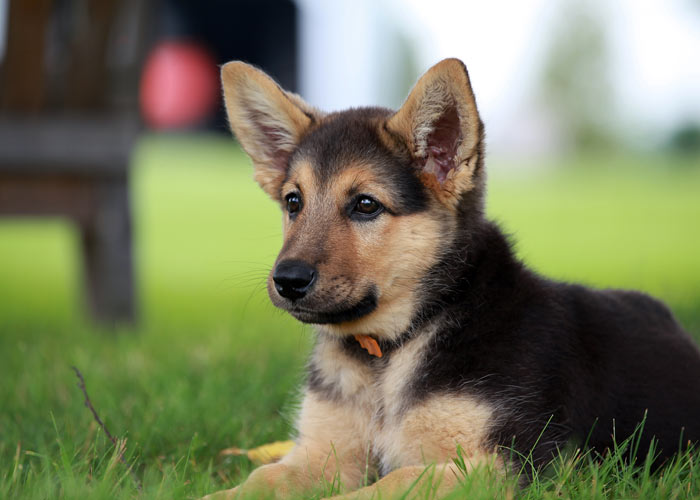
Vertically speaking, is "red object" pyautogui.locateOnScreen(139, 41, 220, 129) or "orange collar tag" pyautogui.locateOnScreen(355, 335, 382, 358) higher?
"red object" pyautogui.locateOnScreen(139, 41, 220, 129)

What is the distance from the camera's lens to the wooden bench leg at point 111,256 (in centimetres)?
742

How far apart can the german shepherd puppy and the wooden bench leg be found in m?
3.99

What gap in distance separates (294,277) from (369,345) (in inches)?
21.3

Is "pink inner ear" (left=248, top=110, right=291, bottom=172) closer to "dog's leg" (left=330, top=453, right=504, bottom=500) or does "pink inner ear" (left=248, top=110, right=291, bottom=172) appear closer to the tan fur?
the tan fur

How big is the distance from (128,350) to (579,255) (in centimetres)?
951

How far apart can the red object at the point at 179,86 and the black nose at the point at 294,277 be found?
29896 mm

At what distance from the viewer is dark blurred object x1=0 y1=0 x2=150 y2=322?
714 cm

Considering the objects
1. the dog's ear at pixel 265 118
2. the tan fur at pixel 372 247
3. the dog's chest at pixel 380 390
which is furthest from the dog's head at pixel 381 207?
the dog's ear at pixel 265 118

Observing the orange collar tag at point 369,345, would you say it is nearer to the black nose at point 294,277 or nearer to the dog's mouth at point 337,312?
the dog's mouth at point 337,312

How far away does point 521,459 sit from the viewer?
3.10m

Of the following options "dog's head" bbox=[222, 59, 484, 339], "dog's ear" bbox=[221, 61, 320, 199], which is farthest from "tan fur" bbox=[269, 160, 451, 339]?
"dog's ear" bbox=[221, 61, 320, 199]

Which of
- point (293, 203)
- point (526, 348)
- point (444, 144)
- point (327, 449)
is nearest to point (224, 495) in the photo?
point (327, 449)

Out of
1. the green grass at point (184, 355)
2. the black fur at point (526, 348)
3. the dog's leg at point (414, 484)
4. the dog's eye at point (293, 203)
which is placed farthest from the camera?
the dog's eye at point (293, 203)

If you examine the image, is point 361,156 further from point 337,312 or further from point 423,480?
point 423,480
